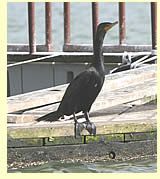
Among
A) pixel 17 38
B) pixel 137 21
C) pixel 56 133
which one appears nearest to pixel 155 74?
pixel 56 133

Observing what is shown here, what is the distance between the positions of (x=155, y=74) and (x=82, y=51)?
3235mm

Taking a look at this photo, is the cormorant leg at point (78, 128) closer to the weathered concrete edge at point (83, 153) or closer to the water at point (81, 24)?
the weathered concrete edge at point (83, 153)

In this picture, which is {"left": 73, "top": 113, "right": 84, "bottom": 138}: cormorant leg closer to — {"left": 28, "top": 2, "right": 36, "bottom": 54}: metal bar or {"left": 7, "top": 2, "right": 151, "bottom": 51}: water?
{"left": 28, "top": 2, "right": 36, "bottom": 54}: metal bar

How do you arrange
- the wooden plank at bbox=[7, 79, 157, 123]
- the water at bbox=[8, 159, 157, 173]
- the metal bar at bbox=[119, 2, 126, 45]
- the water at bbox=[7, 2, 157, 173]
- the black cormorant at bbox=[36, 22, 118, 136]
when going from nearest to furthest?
the black cormorant at bbox=[36, 22, 118, 136], the water at bbox=[8, 159, 157, 173], the wooden plank at bbox=[7, 79, 157, 123], the metal bar at bbox=[119, 2, 126, 45], the water at bbox=[7, 2, 157, 173]

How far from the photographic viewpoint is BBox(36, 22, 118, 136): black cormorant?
27.0ft

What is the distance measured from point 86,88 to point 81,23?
106 feet

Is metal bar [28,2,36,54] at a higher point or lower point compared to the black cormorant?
higher

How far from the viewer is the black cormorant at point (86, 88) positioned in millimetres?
8227

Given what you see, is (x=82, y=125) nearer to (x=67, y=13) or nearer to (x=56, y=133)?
(x=56, y=133)

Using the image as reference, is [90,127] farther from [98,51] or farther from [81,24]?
[81,24]

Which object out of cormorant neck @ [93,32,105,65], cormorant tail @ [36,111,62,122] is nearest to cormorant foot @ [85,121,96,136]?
cormorant tail @ [36,111,62,122]

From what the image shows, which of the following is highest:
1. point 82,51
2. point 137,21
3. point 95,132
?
point 137,21

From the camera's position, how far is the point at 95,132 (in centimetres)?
866

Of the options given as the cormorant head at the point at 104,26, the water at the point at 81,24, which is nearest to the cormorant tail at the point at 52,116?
the cormorant head at the point at 104,26
